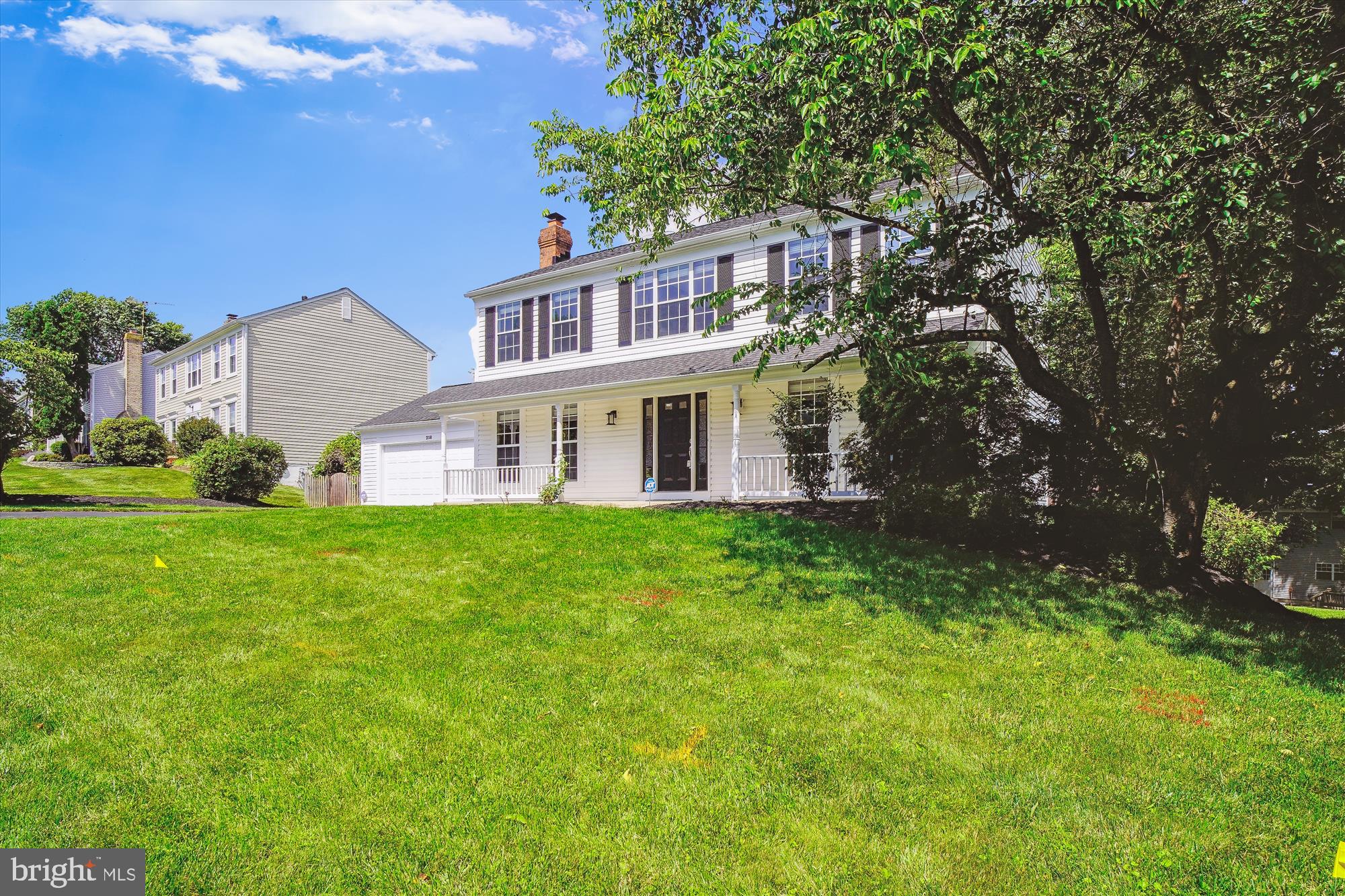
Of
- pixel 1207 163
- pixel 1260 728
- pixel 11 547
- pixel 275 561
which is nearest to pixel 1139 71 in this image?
pixel 1207 163

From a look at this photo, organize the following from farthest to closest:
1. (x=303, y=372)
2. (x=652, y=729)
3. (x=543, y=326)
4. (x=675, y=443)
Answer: (x=303, y=372) < (x=543, y=326) < (x=675, y=443) < (x=652, y=729)

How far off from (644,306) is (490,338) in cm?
520

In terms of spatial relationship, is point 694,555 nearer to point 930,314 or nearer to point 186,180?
point 930,314

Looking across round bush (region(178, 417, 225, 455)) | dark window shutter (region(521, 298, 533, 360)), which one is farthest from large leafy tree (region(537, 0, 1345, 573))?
round bush (region(178, 417, 225, 455))

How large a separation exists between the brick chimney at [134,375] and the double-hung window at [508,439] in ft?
104

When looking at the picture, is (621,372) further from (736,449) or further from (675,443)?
(736,449)

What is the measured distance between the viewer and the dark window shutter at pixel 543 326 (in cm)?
1906

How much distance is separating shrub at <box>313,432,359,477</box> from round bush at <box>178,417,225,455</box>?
8497mm

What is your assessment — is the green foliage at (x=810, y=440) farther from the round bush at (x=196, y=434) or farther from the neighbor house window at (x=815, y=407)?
the round bush at (x=196, y=434)

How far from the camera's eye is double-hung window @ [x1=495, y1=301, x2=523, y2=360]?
19.7m

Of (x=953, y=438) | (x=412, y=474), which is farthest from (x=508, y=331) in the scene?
(x=953, y=438)

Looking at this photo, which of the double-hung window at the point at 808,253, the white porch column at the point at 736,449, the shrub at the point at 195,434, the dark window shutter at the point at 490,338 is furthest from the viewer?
the shrub at the point at 195,434

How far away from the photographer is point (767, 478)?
1444 cm

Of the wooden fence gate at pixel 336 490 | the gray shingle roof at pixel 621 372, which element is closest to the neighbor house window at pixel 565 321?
the gray shingle roof at pixel 621 372
